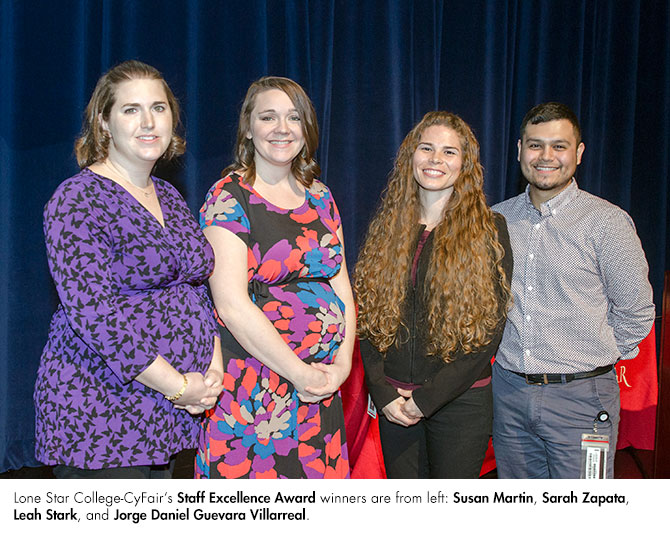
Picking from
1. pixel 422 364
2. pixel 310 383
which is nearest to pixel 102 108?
pixel 310 383

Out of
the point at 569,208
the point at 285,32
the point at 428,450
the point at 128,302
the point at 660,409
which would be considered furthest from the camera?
the point at 285,32

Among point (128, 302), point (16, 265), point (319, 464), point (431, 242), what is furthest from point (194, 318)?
point (16, 265)

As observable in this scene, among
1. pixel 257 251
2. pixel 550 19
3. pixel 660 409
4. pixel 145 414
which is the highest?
pixel 550 19

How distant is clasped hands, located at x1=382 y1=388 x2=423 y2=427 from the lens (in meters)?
1.80

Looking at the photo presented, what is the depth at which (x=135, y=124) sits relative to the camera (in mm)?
1479

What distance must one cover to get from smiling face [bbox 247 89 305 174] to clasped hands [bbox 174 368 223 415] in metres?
0.64

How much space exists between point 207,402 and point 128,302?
330 millimetres

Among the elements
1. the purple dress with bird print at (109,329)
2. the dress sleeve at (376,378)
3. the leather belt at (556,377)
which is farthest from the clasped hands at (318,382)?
the leather belt at (556,377)

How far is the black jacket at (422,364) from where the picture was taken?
5.84ft

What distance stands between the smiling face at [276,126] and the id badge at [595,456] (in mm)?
1297

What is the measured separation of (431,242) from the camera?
187cm

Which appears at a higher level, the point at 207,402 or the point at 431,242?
the point at 431,242

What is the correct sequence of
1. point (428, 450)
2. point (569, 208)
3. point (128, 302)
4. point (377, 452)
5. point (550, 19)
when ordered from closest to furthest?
1. point (128, 302)
2. point (428, 450)
3. point (569, 208)
4. point (377, 452)
5. point (550, 19)

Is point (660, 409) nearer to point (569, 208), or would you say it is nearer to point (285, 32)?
point (569, 208)
